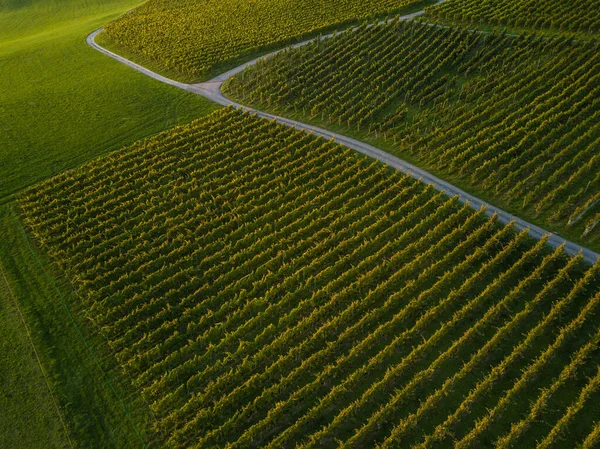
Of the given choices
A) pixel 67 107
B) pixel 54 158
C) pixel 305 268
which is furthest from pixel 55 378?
pixel 67 107

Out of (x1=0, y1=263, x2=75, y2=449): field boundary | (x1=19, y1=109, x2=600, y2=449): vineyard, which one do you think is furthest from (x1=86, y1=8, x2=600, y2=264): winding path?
(x1=0, y1=263, x2=75, y2=449): field boundary

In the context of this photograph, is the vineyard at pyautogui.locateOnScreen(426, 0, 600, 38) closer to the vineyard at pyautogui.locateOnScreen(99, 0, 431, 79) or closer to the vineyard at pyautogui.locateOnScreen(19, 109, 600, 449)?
the vineyard at pyautogui.locateOnScreen(99, 0, 431, 79)

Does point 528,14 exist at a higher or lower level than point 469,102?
higher

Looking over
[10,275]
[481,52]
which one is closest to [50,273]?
[10,275]

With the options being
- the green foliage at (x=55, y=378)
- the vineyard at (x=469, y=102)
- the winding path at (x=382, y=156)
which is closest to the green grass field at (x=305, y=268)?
the green foliage at (x=55, y=378)

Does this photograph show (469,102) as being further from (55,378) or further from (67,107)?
(67,107)

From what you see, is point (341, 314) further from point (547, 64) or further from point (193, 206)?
point (547, 64)
